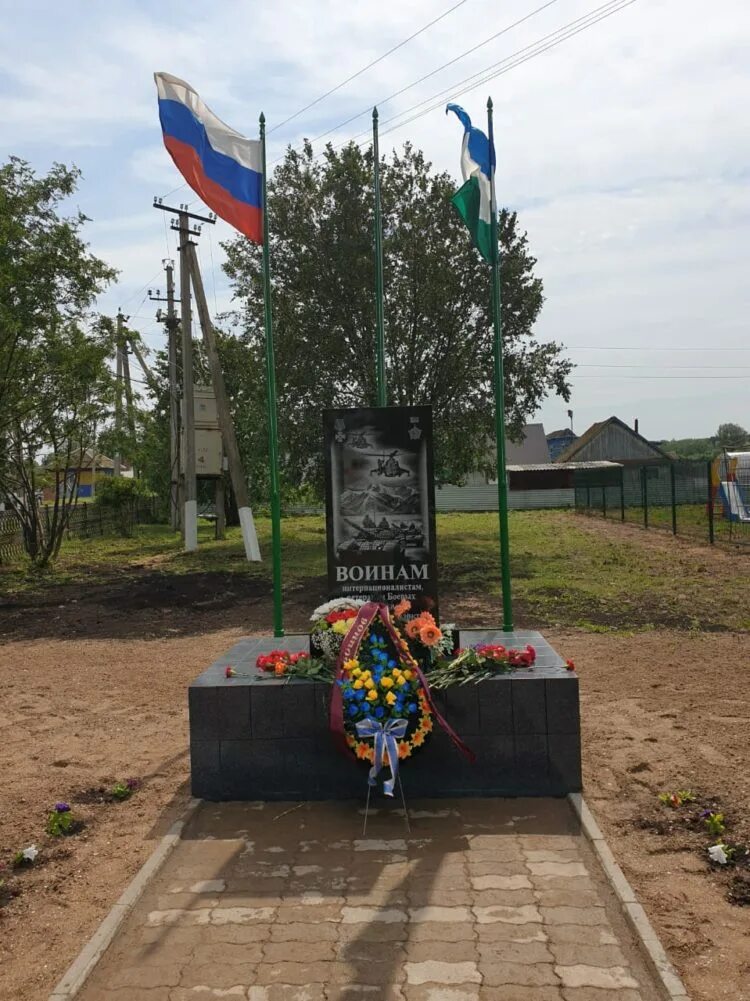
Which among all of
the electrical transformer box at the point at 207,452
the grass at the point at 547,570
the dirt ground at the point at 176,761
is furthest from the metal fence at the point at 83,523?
the dirt ground at the point at 176,761

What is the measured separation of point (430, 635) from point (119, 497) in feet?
91.0

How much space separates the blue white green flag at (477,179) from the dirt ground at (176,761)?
4.12 meters

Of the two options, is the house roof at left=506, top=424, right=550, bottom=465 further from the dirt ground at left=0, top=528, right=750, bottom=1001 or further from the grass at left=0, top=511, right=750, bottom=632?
the dirt ground at left=0, top=528, right=750, bottom=1001

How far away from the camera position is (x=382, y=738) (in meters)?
4.77

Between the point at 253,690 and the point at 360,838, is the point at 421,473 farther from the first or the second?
the point at 360,838

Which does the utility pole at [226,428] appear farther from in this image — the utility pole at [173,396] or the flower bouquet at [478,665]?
the flower bouquet at [478,665]

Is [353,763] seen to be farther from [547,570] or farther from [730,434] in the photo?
[730,434]

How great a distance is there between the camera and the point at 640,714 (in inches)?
275

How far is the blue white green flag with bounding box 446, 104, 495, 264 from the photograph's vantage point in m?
7.66

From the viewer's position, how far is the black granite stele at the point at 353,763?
516 cm

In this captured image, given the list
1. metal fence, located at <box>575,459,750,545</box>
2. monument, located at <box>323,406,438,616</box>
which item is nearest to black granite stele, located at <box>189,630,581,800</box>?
monument, located at <box>323,406,438,616</box>

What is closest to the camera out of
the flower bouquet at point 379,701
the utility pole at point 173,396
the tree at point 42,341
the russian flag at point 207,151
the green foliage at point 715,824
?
the green foliage at point 715,824

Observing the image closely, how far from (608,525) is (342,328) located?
11571 mm

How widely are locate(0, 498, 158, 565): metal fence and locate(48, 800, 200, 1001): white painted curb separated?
18.2 meters
